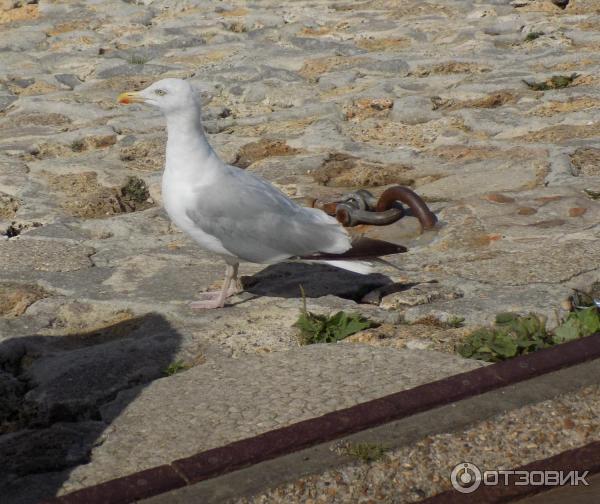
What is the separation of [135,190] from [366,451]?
3454mm

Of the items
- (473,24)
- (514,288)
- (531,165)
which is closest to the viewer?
(514,288)

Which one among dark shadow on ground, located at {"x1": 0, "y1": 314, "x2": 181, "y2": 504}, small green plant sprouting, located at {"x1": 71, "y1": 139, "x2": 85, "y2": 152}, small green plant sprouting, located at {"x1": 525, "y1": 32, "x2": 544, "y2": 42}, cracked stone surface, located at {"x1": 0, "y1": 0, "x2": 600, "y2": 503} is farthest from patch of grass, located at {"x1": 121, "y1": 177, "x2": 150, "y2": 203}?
small green plant sprouting, located at {"x1": 525, "y1": 32, "x2": 544, "y2": 42}

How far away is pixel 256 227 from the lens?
172 inches

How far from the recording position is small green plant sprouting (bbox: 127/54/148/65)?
8961 millimetres

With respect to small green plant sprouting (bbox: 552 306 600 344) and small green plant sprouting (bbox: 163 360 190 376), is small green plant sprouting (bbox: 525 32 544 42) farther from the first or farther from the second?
small green plant sprouting (bbox: 163 360 190 376)

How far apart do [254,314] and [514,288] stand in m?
1.07

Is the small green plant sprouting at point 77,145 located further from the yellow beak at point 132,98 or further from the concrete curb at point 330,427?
the concrete curb at point 330,427

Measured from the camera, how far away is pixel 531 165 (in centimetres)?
595

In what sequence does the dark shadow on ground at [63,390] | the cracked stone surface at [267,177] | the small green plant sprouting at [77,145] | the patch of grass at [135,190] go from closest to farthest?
1. the dark shadow on ground at [63,390]
2. the cracked stone surface at [267,177]
3. the patch of grass at [135,190]
4. the small green plant sprouting at [77,145]

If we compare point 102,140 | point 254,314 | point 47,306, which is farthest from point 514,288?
point 102,140

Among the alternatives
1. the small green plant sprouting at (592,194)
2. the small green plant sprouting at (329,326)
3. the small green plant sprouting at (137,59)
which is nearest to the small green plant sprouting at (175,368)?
the small green plant sprouting at (329,326)

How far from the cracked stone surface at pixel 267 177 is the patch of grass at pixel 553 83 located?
3.4 inches

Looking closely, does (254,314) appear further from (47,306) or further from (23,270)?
(23,270)

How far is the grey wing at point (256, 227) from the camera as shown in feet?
14.3
